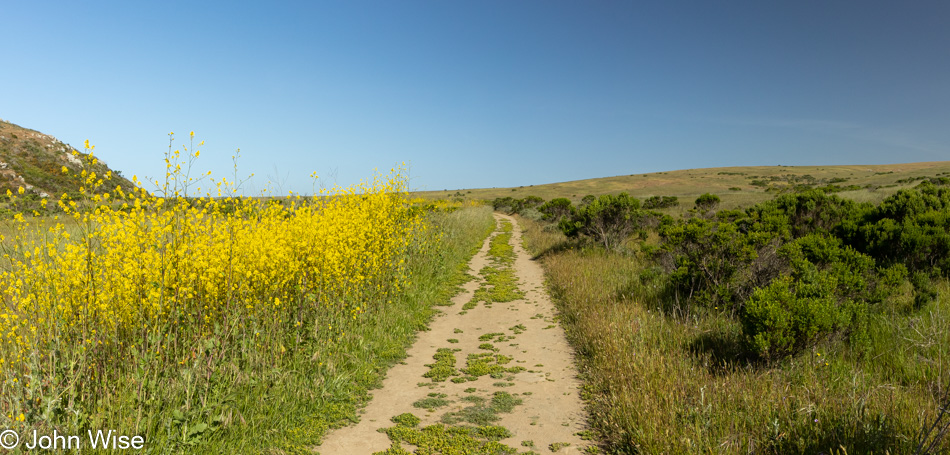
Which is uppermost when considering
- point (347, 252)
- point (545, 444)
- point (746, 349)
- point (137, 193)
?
point (137, 193)

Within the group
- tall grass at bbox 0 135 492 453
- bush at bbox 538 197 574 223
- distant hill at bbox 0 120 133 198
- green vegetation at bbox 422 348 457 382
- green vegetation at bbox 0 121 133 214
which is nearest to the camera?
tall grass at bbox 0 135 492 453

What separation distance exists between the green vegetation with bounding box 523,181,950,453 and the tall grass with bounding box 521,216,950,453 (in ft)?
0.06

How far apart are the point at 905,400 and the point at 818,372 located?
1.12 metres

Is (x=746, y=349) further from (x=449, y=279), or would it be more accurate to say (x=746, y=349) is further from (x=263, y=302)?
(x=449, y=279)

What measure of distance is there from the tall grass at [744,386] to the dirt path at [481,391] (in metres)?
0.40

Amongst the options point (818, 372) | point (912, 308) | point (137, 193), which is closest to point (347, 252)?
point (137, 193)

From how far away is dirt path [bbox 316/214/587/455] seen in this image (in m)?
4.29

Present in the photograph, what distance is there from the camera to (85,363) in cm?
359

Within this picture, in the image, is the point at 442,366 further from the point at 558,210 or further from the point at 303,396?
the point at 558,210

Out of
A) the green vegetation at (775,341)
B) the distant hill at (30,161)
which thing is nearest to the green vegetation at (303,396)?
the green vegetation at (775,341)

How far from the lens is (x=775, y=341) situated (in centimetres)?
488

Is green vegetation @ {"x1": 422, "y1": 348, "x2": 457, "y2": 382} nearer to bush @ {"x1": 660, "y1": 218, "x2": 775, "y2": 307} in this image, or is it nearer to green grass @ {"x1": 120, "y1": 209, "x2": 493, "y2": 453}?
green grass @ {"x1": 120, "y1": 209, "x2": 493, "y2": 453}

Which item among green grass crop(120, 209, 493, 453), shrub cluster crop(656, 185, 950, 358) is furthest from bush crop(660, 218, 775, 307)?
green grass crop(120, 209, 493, 453)

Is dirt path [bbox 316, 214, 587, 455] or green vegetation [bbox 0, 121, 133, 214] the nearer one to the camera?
dirt path [bbox 316, 214, 587, 455]
